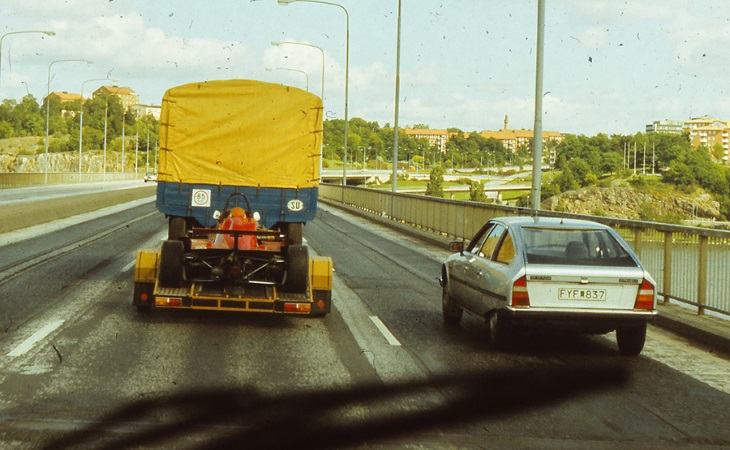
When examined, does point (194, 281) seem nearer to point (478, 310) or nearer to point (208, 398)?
point (478, 310)

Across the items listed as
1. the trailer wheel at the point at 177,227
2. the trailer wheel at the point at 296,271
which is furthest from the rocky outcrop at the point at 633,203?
the trailer wheel at the point at 296,271

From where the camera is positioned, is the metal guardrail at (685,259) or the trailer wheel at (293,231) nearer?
the metal guardrail at (685,259)

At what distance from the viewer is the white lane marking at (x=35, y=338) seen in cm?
865

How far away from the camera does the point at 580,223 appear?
9945mm

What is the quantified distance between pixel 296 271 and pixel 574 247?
329cm

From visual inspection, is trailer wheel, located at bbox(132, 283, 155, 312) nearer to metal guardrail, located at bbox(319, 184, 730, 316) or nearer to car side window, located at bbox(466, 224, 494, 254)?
car side window, located at bbox(466, 224, 494, 254)

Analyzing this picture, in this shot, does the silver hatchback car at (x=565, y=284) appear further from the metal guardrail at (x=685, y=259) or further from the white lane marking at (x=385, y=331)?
the metal guardrail at (x=685, y=259)

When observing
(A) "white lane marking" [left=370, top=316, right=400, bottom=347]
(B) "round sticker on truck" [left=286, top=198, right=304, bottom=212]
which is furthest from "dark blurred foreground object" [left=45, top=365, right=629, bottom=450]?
(B) "round sticker on truck" [left=286, top=198, right=304, bottom=212]

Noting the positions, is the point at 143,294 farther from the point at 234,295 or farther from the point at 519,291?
the point at 519,291

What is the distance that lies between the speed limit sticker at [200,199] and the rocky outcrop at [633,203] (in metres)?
49.7

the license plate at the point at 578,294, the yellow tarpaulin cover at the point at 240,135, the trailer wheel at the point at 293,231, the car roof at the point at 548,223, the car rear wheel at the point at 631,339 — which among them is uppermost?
the yellow tarpaulin cover at the point at 240,135

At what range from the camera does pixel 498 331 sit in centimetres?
923

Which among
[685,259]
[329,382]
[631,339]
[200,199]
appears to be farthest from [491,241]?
[200,199]

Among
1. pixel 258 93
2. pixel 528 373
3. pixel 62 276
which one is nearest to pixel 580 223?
pixel 528 373
